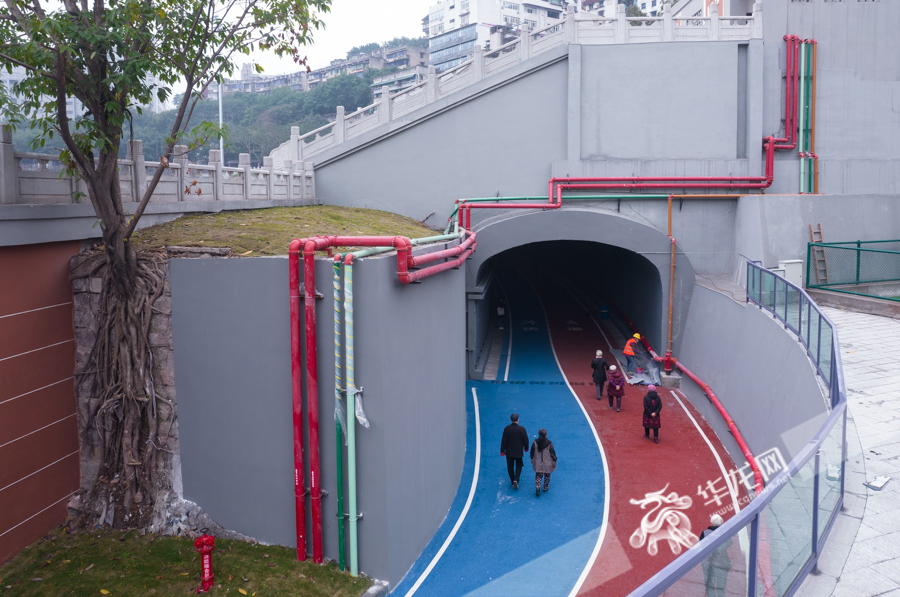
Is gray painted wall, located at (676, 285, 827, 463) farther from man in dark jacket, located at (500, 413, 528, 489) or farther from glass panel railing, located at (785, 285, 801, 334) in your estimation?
man in dark jacket, located at (500, 413, 528, 489)

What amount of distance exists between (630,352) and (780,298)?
6640 millimetres

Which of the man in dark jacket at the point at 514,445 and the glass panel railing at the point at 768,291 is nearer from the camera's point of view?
the man in dark jacket at the point at 514,445

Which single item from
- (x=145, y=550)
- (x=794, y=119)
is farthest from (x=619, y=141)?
(x=145, y=550)

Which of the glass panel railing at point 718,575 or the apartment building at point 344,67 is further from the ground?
the apartment building at point 344,67

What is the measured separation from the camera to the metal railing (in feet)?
13.7

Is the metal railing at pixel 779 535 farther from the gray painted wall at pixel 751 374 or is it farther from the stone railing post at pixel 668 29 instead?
the stone railing post at pixel 668 29

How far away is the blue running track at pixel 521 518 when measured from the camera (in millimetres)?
10883

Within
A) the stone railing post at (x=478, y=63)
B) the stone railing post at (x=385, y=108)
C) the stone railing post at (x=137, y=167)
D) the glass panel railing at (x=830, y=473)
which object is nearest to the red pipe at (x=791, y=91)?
the stone railing post at (x=478, y=63)

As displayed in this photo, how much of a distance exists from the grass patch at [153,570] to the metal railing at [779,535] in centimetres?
634

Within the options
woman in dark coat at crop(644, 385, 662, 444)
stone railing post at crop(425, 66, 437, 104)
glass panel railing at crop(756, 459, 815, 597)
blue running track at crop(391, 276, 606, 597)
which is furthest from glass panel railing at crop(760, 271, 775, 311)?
stone railing post at crop(425, 66, 437, 104)

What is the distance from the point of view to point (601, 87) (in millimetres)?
23797

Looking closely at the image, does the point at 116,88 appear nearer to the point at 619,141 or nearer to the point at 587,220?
the point at 587,220

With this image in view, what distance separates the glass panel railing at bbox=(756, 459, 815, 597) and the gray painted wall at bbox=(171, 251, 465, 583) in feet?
19.3

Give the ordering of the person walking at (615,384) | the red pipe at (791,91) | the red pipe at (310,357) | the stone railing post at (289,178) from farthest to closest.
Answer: the red pipe at (791,91), the stone railing post at (289,178), the person walking at (615,384), the red pipe at (310,357)
